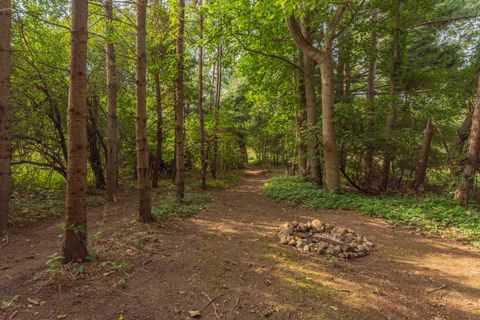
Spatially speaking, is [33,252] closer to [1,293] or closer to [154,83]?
[1,293]

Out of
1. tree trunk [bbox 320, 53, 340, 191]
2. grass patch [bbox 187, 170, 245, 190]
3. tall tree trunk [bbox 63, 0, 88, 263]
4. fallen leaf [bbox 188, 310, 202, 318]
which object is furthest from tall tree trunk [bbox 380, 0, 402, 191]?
tall tree trunk [bbox 63, 0, 88, 263]

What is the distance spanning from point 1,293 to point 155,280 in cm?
169

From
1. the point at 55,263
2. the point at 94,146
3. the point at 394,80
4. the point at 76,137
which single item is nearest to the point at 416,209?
the point at 394,80

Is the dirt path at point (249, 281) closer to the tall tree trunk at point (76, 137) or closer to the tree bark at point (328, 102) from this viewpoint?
the tall tree trunk at point (76, 137)

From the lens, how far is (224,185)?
12281 millimetres

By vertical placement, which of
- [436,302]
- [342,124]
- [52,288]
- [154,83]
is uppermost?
[154,83]

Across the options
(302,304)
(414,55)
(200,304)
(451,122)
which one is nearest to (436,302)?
(302,304)

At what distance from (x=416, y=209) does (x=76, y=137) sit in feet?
22.5

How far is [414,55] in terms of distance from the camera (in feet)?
35.2

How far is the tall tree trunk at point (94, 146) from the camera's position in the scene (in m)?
8.95

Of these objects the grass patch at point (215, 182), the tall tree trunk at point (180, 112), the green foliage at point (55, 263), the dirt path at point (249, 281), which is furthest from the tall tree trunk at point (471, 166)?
the grass patch at point (215, 182)

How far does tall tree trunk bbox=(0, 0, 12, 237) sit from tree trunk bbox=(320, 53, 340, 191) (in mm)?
7809

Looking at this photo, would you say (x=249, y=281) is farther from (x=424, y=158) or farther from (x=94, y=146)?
(x=94, y=146)

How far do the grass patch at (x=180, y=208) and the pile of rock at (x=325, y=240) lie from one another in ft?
8.42
